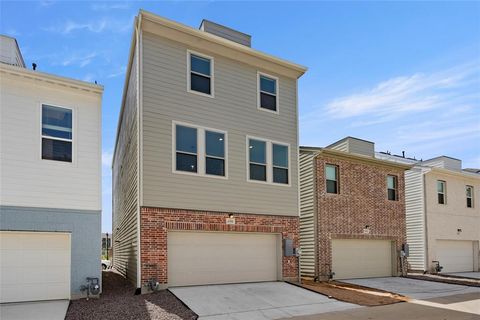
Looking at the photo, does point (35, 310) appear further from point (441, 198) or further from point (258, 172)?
point (441, 198)

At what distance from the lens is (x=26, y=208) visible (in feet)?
33.3

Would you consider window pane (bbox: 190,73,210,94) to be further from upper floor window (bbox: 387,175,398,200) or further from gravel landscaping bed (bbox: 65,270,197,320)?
upper floor window (bbox: 387,175,398,200)

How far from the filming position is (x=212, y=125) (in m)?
13.4

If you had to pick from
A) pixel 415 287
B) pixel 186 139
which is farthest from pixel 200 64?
pixel 415 287

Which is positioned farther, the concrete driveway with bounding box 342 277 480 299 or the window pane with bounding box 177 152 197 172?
the concrete driveway with bounding box 342 277 480 299

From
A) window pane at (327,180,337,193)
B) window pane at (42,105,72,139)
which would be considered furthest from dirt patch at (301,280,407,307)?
window pane at (42,105,72,139)

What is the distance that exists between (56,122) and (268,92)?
24.9 feet

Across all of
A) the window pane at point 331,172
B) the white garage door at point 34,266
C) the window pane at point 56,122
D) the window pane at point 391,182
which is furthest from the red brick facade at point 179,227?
the window pane at point 391,182

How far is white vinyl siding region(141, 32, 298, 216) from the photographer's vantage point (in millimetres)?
12141

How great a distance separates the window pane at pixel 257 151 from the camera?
46.5ft

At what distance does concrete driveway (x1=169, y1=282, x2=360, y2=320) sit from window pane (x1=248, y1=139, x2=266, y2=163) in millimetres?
4333

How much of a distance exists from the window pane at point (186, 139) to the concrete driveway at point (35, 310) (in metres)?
5.50

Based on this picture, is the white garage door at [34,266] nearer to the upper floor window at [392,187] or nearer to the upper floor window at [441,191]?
the upper floor window at [392,187]

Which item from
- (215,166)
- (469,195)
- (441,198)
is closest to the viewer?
(215,166)
